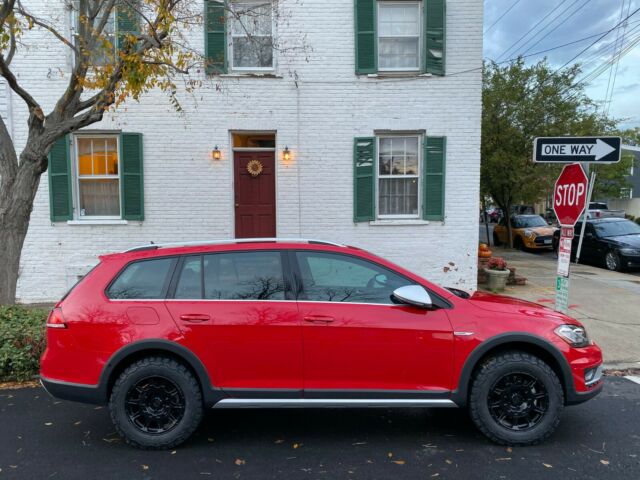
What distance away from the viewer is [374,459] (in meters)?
3.43

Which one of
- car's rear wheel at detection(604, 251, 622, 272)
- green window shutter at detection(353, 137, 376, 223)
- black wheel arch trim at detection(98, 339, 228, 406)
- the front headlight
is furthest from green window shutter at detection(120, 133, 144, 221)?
A: car's rear wheel at detection(604, 251, 622, 272)

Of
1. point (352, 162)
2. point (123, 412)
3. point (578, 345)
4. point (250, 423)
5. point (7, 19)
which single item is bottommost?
point (250, 423)

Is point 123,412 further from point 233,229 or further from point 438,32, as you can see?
point 438,32

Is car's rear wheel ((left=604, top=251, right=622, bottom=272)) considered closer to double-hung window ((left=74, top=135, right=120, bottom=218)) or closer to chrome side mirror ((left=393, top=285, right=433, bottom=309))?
chrome side mirror ((left=393, top=285, right=433, bottom=309))

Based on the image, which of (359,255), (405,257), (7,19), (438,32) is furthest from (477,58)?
(7,19)

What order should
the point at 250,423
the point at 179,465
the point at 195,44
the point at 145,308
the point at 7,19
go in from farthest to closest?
the point at 195,44 → the point at 7,19 → the point at 250,423 → the point at 145,308 → the point at 179,465

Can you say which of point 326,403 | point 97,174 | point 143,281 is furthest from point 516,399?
point 97,174

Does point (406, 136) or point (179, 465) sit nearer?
point (179, 465)

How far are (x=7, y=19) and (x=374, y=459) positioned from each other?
5.80 meters

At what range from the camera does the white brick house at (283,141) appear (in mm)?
8508

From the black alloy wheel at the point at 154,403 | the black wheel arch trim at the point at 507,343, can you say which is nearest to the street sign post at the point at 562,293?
the black wheel arch trim at the point at 507,343

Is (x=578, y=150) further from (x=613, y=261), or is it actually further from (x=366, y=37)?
(x=613, y=261)

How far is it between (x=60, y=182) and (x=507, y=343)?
8079mm

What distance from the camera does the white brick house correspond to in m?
8.51
